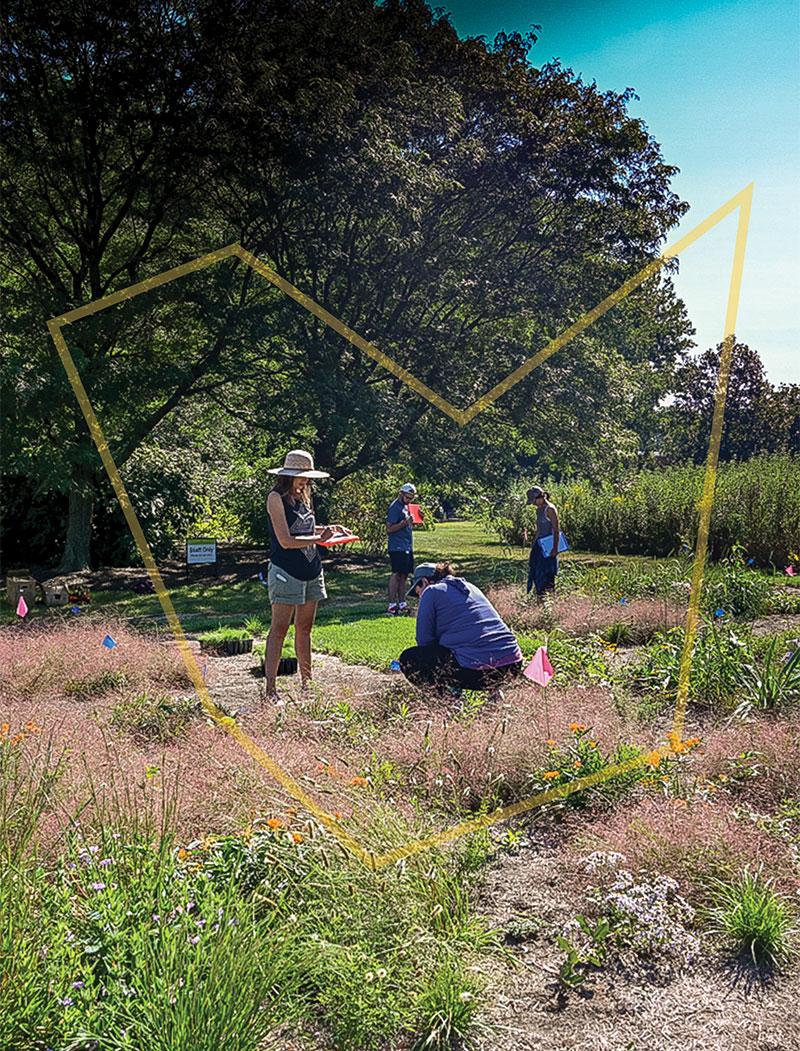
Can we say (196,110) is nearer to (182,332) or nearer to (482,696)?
(182,332)

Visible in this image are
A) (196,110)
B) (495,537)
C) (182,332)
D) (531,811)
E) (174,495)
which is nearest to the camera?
(531,811)

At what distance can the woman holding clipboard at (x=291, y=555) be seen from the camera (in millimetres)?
5800

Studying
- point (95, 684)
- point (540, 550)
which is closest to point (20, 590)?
point (95, 684)

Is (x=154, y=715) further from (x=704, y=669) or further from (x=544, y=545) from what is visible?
(x=544, y=545)

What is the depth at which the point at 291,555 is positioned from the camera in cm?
591

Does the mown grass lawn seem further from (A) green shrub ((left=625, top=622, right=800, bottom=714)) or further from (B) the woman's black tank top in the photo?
(A) green shrub ((left=625, top=622, right=800, bottom=714))

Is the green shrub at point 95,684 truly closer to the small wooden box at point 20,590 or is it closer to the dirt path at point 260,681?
the dirt path at point 260,681

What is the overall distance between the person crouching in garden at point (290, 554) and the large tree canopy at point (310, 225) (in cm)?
656

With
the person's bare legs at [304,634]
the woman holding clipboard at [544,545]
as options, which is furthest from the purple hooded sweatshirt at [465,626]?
the woman holding clipboard at [544,545]

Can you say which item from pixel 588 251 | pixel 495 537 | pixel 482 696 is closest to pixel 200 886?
pixel 482 696

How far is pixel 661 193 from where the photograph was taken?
1633 cm

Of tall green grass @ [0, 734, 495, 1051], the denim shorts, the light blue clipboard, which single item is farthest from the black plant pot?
tall green grass @ [0, 734, 495, 1051]

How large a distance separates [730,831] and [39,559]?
13.9m

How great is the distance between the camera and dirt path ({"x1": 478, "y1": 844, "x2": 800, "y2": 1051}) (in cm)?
238
